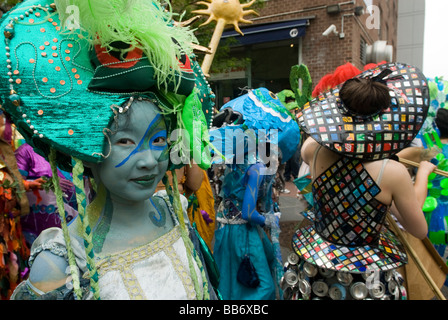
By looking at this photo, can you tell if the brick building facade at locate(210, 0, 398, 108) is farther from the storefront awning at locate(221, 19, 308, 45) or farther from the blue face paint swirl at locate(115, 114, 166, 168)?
the blue face paint swirl at locate(115, 114, 166, 168)

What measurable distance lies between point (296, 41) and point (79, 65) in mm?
10962

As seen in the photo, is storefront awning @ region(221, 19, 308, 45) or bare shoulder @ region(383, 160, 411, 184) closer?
bare shoulder @ region(383, 160, 411, 184)

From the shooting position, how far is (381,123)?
1707mm

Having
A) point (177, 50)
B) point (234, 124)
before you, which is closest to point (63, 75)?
point (177, 50)

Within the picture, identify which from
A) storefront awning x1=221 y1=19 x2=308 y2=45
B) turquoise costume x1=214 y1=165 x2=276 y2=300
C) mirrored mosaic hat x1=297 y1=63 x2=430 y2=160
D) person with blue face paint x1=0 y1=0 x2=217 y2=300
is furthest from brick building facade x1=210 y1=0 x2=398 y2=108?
person with blue face paint x1=0 y1=0 x2=217 y2=300

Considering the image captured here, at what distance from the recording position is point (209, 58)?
2395mm

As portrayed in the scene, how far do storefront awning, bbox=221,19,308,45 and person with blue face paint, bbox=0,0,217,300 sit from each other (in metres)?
9.57

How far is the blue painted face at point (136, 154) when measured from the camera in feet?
3.68

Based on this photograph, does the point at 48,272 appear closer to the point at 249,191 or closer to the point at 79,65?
the point at 79,65

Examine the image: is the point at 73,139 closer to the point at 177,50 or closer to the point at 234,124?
the point at 177,50

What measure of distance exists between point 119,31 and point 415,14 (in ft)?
88.4

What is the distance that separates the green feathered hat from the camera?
1014mm

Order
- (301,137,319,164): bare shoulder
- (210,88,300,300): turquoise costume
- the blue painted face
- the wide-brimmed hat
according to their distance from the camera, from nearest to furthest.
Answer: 1. the blue painted face
2. the wide-brimmed hat
3. (301,137,319,164): bare shoulder
4. (210,88,300,300): turquoise costume

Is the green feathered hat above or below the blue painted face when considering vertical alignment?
above
